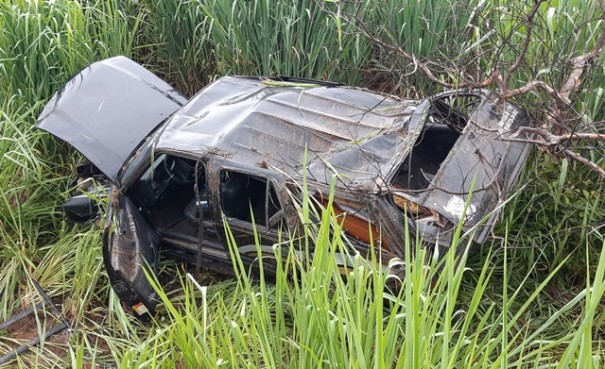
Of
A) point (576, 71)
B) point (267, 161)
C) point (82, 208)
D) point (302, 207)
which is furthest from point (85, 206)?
point (576, 71)

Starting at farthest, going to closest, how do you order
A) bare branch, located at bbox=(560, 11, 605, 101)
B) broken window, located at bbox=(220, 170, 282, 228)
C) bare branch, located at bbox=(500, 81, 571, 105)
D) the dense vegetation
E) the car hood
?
the car hood
broken window, located at bbox=(220, 170, 282, 228)
bare branch, located at bbox=(560, 11, 605, 101)
bare branch, located at bbox=(500, 81, 571, 105)
the dense vegetation

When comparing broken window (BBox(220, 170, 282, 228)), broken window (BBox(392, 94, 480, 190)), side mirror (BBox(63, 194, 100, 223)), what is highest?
broken window (BBox(392, 94, 480, 190))

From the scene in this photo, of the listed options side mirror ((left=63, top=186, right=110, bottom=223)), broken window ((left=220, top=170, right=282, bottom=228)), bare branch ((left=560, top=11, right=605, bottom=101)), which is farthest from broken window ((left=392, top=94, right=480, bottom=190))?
side mirror ((left=63, top=186, right=110, bottom=223))

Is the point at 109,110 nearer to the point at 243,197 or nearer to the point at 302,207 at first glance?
the point at 243,197

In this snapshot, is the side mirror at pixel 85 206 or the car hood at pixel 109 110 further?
the side mirror at pixel 85 206

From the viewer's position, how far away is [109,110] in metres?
4.45

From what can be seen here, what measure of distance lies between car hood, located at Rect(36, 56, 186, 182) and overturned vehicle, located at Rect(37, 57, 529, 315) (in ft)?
0.03

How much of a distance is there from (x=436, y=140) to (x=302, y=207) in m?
1.52

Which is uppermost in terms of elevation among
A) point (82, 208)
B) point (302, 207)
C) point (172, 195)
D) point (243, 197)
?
point (302, 207)

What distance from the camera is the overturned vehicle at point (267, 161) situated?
3408 millimetres

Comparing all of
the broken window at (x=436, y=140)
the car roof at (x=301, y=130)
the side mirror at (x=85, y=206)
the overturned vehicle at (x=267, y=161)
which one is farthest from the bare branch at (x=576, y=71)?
the side mirror at (x=85, y=206)

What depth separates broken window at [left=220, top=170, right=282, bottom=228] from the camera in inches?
152

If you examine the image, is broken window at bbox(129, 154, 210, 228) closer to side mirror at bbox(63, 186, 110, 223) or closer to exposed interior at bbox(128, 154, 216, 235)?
exposed interior at bbox(128, 154, 216, 235)

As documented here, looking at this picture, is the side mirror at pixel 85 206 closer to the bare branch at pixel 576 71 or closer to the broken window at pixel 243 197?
the broken window at pixel 243 197
